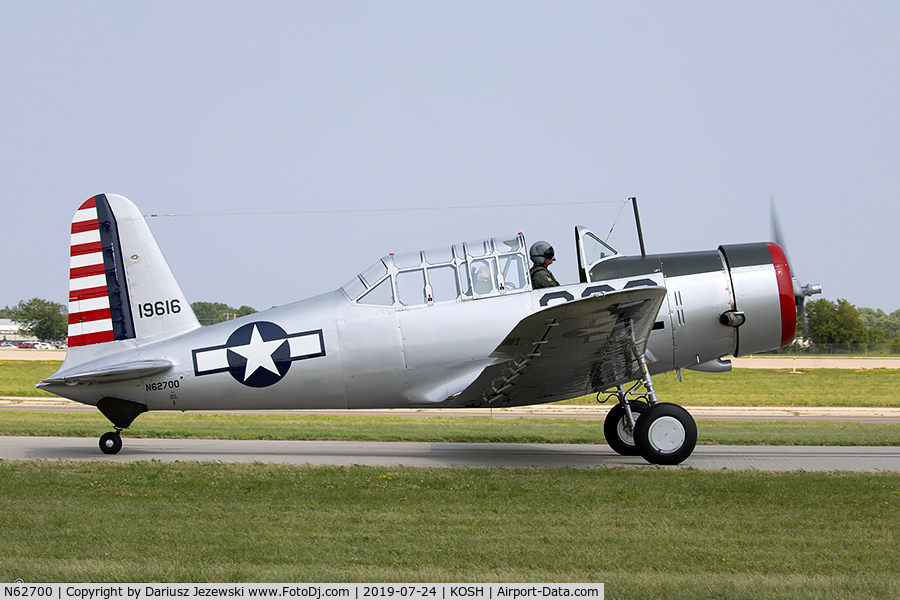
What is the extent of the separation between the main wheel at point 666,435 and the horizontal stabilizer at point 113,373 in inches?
250

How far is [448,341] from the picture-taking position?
31.8ft

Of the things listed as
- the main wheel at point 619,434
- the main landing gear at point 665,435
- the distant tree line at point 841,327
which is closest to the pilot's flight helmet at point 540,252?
the main landing gear at point 665,435

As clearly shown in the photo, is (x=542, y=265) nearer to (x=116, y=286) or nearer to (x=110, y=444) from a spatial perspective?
(x=116, y=286)

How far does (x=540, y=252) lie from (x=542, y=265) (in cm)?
17

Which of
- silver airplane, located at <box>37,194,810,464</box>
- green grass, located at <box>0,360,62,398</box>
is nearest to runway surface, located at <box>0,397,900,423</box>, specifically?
green grass, located at <box>0,360,62,398</box>

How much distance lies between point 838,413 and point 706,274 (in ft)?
52.2

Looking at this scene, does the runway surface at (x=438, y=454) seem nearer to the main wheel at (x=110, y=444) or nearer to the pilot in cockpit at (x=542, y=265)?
the main wheel at (x=110, y=444)

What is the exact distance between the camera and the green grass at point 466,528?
496 centimetres

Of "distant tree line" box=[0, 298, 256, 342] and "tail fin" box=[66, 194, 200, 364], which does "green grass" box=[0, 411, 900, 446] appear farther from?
"distant tree line" box=[0, 298, 256, 342]

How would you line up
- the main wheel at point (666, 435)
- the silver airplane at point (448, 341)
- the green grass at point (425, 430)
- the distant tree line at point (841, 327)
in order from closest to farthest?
the main wheel at point (666, 435) → the silver airplane at point (448, 341) → the green grass at point (425, 430) → the distant tree line at point (841, 327)

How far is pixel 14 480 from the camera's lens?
852 centimetres

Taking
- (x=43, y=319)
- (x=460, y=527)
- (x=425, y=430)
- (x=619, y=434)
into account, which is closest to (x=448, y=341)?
(x=619, y=434)

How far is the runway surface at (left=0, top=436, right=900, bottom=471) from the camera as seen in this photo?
10.2 m

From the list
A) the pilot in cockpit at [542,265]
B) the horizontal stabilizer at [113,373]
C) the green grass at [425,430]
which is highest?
the pilot in cockpit at [542,265]
